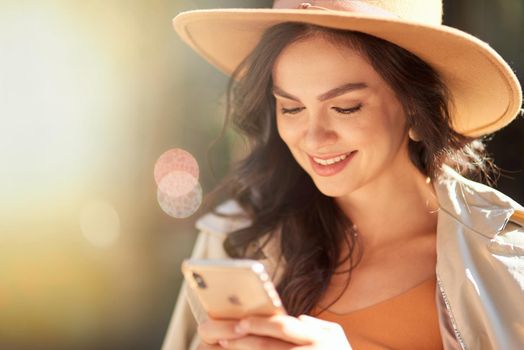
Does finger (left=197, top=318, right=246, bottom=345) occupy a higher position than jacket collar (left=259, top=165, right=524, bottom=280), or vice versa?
finger (left=197, top=318, right=246, bottom=345)

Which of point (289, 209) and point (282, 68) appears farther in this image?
point (289, 209)

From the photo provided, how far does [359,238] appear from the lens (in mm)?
2680

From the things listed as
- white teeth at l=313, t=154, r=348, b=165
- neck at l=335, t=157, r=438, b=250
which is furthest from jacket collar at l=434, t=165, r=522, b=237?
white teeth at l=313, t=154, r=348, b=165

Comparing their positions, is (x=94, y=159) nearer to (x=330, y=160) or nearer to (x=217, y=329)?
(x=330, y=160)

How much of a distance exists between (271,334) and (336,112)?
0.81 meters

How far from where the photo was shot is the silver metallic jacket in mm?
2133

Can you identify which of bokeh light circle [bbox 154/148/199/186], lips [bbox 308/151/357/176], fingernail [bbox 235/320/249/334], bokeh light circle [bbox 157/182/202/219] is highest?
lips [bbox 308/151/357/176]

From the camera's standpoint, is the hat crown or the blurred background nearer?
the hat crown

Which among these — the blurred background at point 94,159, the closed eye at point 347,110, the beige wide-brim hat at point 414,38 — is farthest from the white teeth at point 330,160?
the blurred background at point 94,159

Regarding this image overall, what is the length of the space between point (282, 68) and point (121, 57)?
1.95 metres

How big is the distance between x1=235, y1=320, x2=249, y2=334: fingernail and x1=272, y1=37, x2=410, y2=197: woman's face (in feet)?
2.38

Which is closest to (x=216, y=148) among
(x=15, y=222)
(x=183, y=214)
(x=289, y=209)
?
(x=183, y=214)

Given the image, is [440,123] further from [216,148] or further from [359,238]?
[216,148]

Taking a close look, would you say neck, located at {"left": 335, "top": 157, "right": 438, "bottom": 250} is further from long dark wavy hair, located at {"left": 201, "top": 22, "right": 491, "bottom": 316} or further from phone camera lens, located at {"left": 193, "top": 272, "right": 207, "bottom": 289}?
phone camera lens, located at {"left": 193, "top": 272, "right": 207, "bottom": 289}
